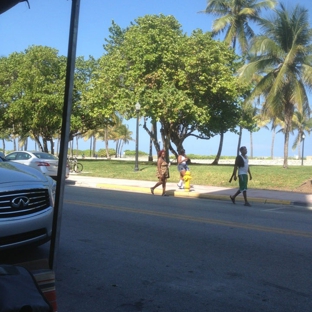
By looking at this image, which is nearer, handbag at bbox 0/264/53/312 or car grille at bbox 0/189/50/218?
handbag at bbox 0/264/53/312

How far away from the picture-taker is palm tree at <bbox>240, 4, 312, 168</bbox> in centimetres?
2752

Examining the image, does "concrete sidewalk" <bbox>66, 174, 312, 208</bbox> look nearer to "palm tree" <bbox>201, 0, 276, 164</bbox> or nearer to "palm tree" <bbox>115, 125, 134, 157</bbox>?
"palm tree" <bbox>201, 0, 276, 164</bbox>

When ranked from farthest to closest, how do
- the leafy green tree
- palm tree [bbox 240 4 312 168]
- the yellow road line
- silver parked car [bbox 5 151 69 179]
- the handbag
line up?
1. the leafy green tree
2. palm tree [bbox 240 4 312 168]
3. silver parked car [bbox 5 151 69 179]
4. the yellow road line
5. the handbag

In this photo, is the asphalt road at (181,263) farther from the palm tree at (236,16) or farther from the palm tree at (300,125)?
the palm tree at (300,125)

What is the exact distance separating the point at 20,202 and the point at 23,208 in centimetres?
9

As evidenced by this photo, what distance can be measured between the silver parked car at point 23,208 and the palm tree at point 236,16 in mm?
33042

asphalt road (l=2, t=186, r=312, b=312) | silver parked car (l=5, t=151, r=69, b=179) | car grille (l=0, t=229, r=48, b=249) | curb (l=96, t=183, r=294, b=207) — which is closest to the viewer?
asphalt road (l=2, t=186, r=312, b=312)

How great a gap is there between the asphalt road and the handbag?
7.54ft

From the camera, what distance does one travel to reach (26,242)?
5.57 meters

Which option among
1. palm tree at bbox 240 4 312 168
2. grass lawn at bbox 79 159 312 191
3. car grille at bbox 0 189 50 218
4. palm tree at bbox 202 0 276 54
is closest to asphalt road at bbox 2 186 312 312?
car grille at bbox 0 189 50 218

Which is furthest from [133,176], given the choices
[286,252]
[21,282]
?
[21,282]

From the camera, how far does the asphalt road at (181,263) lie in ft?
16.2

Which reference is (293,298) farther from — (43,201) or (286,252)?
(43,201)

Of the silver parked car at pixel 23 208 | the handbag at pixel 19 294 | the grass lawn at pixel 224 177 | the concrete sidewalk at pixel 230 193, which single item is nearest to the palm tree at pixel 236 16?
the grass lawn at pixel 224 177
